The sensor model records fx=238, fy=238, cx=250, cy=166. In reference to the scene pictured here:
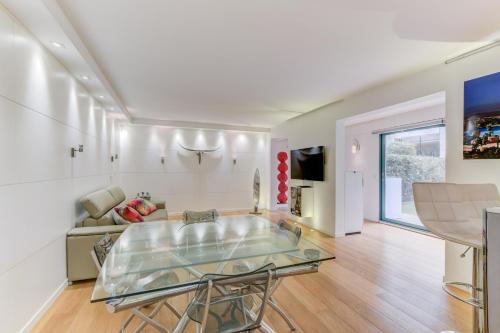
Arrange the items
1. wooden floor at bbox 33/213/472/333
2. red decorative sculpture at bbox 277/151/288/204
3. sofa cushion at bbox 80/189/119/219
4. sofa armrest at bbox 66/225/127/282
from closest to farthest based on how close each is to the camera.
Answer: wooden floor at bbox 33/213/472/333 → sofa armrest at bbox 66/225/127/282 → sofa cushion at bbox 80/189/119/219 → red decorative sculpture at bbox 277/151/288/204

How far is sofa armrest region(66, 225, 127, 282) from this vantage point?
278cm

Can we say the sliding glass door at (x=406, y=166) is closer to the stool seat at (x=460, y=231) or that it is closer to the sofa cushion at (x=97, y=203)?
the stool seat at (x=460, y=231)

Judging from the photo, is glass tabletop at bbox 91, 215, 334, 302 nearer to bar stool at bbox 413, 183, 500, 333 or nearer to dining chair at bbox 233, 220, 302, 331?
dining chair at bbox 233, 220, 302, 331

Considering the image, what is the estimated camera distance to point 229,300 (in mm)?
1468

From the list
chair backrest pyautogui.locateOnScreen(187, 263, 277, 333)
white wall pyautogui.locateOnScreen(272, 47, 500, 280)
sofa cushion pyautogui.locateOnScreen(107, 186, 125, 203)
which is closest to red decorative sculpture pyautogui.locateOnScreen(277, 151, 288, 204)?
white wall pyautogui.locateOnScreen(272, 47, 500, 280)

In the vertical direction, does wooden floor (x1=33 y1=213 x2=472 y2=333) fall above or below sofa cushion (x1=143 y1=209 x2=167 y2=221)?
below

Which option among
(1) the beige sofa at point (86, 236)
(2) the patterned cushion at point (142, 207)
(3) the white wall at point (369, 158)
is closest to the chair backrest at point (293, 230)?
(1) the beige sofa at point (86, 236)

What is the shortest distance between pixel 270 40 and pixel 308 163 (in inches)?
134

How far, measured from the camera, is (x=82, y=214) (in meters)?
3.39

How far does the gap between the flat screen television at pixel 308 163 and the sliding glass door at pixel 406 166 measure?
6.61 feet

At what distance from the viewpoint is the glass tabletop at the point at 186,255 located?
5.12 feet

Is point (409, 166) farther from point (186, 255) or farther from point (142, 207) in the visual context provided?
point (142, 207)

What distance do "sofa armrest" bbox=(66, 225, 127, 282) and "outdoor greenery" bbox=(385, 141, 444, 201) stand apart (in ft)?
18.8

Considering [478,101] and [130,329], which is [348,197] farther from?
[130,329]
